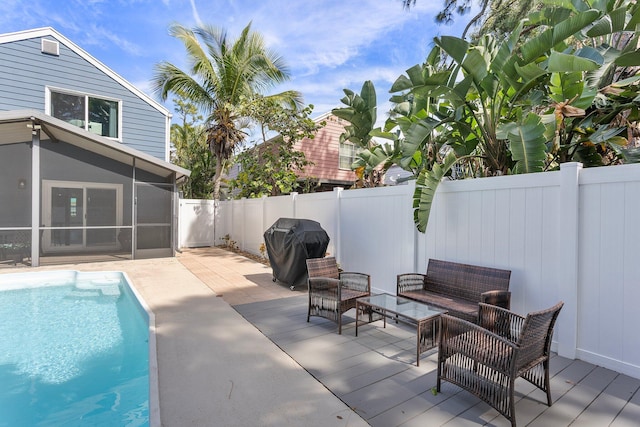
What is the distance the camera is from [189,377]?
3.23 metres

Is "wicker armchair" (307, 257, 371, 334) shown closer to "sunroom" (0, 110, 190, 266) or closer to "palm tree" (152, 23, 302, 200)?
"sunroom" (0, 110, 190, 266)

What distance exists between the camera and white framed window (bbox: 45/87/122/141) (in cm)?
1055

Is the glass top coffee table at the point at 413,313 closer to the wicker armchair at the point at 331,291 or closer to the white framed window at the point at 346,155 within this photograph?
the wicker armchair at the point at 331,291

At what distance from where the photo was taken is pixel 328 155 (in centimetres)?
1541

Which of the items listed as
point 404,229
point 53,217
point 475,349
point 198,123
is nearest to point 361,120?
point 404,229

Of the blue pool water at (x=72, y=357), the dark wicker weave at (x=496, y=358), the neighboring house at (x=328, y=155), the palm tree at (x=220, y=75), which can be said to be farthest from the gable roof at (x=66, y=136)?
the dark wicker weave at (x=496, y=358)

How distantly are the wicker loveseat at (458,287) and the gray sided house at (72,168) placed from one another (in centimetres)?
825

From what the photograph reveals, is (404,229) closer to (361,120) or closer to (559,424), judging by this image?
(361,120)

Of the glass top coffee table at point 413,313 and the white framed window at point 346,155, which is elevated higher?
the white framed window at point 346,155

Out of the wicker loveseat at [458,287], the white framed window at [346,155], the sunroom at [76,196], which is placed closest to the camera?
the wicker loveseat at [458,287]

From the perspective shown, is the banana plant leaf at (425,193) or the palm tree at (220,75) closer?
the banana plant leaf at (425,193)

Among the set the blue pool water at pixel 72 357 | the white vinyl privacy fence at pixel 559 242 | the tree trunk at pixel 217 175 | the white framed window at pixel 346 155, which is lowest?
the blue pool water at pixel 72 357

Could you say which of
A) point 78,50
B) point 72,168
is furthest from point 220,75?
point 72,168

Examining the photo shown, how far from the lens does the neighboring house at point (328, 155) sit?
14742 mm
